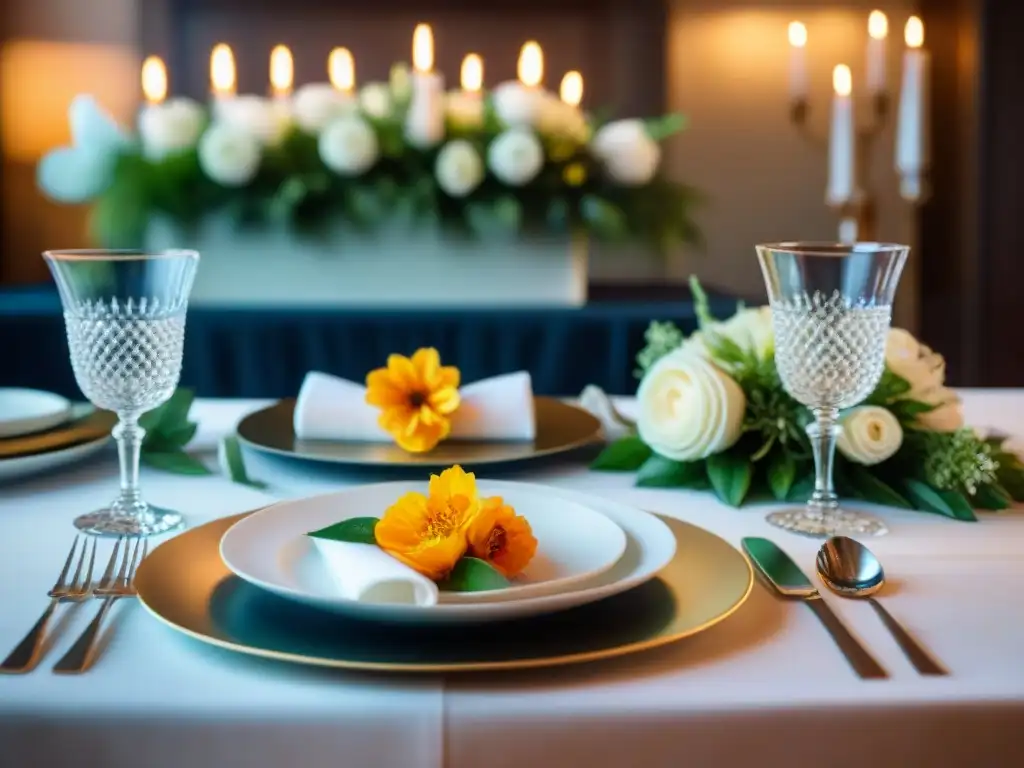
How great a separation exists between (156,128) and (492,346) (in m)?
0.67

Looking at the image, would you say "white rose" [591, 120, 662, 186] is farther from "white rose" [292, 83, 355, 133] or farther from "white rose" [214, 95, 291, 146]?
"white rose" [214, 95, 291, 146]

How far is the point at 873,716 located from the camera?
0.48 meters

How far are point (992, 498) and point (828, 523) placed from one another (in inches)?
A: 5.7

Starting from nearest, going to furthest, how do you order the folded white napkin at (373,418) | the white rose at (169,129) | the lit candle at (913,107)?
1. the folded white napkin at (373,418)
2. the white rose at (169,129)
3. the lit candle at (913,107)

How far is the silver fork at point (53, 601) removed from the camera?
20.3 inches

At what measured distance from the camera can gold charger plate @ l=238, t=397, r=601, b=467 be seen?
0.92 meters

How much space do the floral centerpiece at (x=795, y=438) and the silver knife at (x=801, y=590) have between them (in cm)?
15

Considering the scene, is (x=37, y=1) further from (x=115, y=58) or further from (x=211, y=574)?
(x=211, y=574)

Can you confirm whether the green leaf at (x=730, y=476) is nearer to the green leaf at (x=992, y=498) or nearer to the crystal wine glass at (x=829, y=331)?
the crystal wine glass at (x=829, y=331)

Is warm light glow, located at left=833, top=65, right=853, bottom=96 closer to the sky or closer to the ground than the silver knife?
closer to the sky

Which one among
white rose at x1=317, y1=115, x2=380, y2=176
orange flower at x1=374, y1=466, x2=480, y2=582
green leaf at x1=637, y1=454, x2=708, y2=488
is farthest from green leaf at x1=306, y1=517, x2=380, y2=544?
white rose at x1=317, y1=115, x2=380, y2=176

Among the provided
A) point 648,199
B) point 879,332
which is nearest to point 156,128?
point 648,199

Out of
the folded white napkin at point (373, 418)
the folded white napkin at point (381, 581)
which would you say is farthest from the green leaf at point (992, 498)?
the folded white napkin at point (381, 581)

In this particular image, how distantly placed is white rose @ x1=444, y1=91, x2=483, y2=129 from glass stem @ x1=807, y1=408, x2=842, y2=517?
48.0 inches
